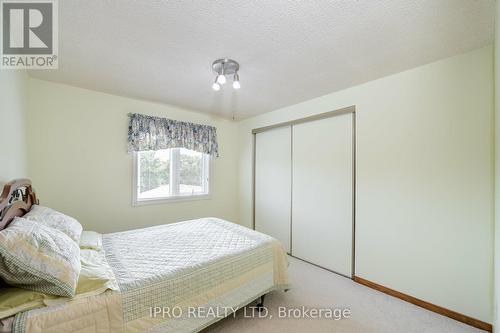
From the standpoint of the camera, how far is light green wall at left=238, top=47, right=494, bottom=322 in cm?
179

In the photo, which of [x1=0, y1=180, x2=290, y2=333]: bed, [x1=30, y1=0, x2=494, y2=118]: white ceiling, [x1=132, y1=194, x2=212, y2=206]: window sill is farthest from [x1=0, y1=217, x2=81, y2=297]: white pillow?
[x1=132, y1=194, x2=212, y2=206]: window sill

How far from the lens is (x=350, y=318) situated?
1.90 m

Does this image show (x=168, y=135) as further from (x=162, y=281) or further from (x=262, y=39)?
(x=162, y=281)

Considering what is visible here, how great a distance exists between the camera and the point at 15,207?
145 centimetres

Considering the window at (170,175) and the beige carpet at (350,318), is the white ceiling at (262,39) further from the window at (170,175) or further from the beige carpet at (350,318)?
the beige carpet at (350,318)

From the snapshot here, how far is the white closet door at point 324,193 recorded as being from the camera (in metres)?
2.70

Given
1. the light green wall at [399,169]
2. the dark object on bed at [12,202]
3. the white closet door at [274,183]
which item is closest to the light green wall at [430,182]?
the light green wall at [399,169]

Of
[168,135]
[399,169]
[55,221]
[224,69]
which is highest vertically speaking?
[224,69]

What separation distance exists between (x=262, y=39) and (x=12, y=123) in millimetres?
2282

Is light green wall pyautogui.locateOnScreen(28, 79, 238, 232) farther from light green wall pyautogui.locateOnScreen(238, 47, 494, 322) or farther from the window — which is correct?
light green wall pyautogui.locateOnScreen(238, 47, 494, 322)

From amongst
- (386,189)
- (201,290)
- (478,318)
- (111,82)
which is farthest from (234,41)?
(478,318)

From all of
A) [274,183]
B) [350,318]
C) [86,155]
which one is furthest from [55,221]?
[274,183]

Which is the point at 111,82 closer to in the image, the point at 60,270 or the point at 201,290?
the point at 60,270

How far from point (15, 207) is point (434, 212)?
3422 millimetres
